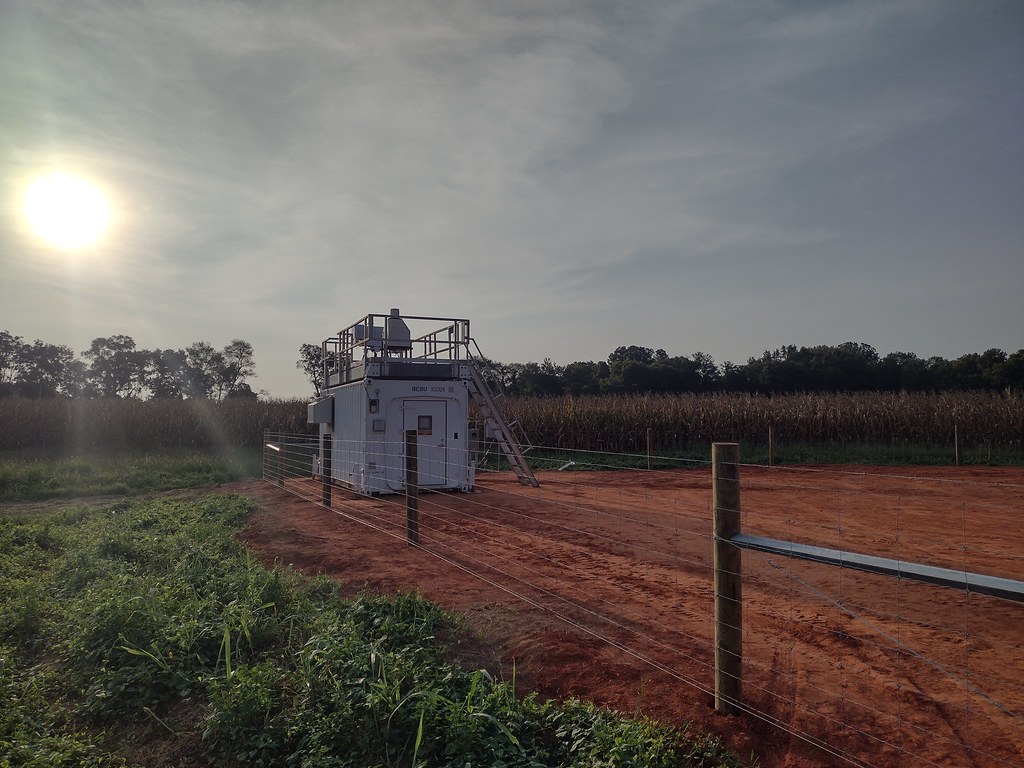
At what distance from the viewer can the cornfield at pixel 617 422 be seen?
27188mm

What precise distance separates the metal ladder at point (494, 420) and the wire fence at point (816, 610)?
326 centimetres

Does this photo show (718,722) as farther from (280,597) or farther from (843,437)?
(843,437)

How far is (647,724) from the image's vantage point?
3.88 metres

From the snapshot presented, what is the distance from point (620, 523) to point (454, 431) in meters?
5.70

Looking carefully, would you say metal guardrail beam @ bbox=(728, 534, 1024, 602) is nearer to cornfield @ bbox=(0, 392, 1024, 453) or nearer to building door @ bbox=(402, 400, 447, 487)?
building door @ bbox=(402, 400, 447, 487)

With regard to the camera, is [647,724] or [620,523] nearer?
[647,724]

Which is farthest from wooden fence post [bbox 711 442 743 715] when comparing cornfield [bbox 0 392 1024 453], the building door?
A: cornfield [bbox 0 392 1024 453]

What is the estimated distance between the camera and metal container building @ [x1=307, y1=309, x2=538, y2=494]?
15.2m

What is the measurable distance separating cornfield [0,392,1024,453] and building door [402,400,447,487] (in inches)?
437

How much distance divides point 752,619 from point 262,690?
4.32 metres

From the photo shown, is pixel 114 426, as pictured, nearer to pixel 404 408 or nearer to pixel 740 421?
pixel 404 408

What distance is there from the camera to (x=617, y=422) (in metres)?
28.1

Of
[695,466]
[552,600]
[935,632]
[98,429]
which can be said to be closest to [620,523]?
[552,600]

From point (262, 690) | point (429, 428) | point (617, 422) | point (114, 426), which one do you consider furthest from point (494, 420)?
point (114, 426)
